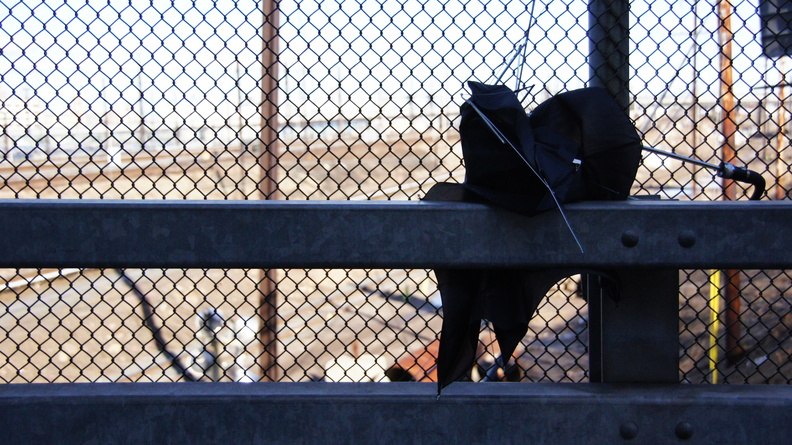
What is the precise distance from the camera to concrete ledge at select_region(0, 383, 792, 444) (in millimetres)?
1856

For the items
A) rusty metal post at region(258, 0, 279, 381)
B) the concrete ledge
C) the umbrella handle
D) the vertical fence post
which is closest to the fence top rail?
the umbrella handle

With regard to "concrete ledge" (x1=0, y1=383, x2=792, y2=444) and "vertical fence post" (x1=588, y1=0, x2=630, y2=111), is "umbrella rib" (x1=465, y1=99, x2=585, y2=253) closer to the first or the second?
"concrete ledge" (x1=0, y1=383, x2=792, y2=444)

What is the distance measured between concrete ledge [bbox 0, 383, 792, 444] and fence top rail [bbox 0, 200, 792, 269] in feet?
1.24

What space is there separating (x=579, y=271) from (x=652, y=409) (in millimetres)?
442

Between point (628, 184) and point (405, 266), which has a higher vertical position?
point (628, 184)

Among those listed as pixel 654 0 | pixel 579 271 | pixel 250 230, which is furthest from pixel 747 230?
pixel 250 230

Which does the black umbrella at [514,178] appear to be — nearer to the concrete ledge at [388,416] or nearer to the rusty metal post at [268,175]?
the concrete ledge at [388,416]

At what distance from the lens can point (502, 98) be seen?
6.23 ft

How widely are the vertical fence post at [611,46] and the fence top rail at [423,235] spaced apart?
1.67 ft

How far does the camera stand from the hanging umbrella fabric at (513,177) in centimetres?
184

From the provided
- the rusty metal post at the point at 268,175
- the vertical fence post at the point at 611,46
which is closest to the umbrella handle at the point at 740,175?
the vertical fence post at the point at 611,46

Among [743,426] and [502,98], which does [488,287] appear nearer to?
[502,98]

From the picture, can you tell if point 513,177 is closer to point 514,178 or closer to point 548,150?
point 514,178

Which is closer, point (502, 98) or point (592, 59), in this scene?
point (502, 98)
